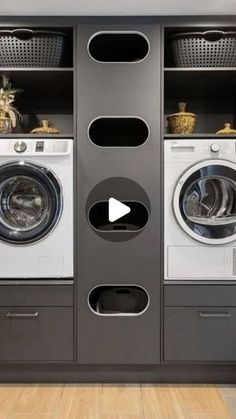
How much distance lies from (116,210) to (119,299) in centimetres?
58

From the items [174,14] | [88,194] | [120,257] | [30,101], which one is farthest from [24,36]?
[120,257]

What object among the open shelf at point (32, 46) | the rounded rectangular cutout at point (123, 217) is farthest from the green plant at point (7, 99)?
the rounded rectangular cutout at point (123, 217)

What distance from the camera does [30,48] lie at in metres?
2.12

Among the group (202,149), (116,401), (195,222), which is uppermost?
(202,149)

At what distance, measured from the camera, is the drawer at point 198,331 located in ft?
6.81

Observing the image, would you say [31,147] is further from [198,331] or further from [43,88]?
[198,331]

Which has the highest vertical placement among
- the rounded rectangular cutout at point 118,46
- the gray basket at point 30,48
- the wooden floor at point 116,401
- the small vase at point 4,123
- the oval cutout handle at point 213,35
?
the rounded rectangular cutout at point 118,46

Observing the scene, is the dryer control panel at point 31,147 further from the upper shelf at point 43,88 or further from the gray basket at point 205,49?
the gray basket at point 205,49

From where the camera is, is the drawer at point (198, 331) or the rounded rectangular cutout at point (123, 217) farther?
the rounded rectangular cutout at point (123, 217)

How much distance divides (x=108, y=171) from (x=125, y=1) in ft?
3.14

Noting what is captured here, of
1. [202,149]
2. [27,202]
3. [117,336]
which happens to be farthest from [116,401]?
[202,149]

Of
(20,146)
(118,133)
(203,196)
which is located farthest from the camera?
(118,133)

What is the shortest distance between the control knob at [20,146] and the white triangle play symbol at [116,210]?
1.99 feet

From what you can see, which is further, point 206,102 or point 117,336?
point 206,102
